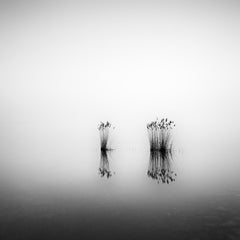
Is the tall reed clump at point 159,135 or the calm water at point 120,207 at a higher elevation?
the tall reed clump at point 159,135

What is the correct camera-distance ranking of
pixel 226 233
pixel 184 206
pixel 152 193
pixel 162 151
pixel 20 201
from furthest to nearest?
pixel 162 151, pixel 152 193, pixel 20 201, pixel 184 206, pixel 226 233

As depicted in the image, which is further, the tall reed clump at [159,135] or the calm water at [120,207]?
the tall reed clump at [159,135]

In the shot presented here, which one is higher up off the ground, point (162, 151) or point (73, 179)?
point (162, 151)

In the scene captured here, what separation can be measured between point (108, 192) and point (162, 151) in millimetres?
6906

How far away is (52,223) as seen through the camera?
288cm

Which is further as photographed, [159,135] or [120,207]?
[159,135]

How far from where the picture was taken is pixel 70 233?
8.55ft

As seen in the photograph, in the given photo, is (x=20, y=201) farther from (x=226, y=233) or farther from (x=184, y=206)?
(x=226, y=233)

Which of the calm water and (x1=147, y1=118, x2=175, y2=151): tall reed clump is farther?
(x1=147, y1=118, x2=175, y2=151): tall reed clump

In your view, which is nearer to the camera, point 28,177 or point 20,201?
point 20,201

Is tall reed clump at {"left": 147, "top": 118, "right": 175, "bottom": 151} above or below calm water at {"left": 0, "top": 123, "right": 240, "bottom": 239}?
above

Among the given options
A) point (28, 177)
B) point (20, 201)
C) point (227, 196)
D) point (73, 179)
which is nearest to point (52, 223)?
point (20, 201)

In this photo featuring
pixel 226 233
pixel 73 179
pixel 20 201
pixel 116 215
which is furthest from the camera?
pixel 73 179

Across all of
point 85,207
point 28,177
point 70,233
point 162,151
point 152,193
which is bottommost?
point 70,233
